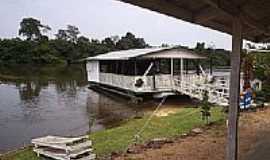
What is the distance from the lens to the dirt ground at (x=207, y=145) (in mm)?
7043

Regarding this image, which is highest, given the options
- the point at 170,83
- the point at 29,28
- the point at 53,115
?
the point at 29,28

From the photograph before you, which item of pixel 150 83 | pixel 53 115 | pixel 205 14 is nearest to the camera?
pixel 205 14

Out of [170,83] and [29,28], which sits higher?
[29,28]

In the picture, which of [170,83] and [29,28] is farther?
[29,28]

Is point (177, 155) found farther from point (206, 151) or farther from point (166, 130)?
point (166, 130)

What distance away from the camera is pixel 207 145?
7883 millimetres

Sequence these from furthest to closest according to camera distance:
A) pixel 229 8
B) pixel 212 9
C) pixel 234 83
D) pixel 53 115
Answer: pixel 53 115 < pixel 212 9 < pixel 234 83 < pixel 229 8

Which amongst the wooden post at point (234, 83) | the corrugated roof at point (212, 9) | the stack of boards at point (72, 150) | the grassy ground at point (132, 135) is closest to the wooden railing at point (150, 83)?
the grassy ground at point (132, 135)

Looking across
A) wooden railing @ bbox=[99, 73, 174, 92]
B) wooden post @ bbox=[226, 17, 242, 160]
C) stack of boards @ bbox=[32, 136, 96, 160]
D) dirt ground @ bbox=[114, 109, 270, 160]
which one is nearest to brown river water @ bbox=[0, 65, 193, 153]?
wooden railing @ bbox=[99, 73, 174, 92]

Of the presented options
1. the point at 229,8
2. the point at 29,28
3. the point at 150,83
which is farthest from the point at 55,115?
the point at 29,28

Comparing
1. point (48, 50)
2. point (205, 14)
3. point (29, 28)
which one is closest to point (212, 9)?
point (205, 14)

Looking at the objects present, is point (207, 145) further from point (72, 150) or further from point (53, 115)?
point (53, 115)

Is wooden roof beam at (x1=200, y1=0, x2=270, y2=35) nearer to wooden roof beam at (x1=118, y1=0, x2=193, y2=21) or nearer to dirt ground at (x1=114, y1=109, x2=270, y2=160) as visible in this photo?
wooden roof beam at (x1=118, y1=0, x2=193, y2=21)

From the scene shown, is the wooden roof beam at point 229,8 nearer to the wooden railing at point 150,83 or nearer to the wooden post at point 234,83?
the wooden post at point 234,83
